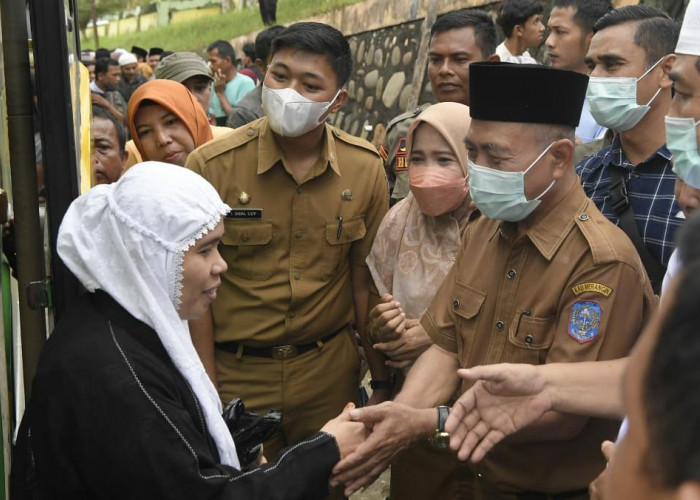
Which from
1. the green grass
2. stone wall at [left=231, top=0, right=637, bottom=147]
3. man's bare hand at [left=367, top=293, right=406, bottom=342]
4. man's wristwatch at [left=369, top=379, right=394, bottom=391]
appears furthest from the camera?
the green grass

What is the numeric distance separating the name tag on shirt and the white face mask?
342mm

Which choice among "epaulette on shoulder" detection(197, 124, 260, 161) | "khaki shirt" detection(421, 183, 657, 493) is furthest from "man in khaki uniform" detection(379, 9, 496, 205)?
"khaki shirt" detection(421, 183, 657, 493)

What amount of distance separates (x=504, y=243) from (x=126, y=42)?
26.9 meters

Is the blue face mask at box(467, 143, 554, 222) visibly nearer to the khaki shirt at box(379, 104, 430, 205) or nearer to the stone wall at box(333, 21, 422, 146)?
the khaki shirt at box(379, 104, 430, 205)

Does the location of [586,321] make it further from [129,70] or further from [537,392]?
[129,70]

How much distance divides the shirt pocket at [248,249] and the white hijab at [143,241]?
109 centimetres

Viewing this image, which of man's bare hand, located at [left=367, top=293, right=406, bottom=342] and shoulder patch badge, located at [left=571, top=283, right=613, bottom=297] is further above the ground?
shoulder patch badge, located at [left=571, top=283, right=613, bottom=297]

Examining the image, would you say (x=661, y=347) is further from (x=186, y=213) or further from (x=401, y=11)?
(x=401, y=11)

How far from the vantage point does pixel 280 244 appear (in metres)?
3.36

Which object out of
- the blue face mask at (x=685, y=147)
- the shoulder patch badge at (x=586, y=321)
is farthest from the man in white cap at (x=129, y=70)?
the shoulder patch badge at (x=586, y=321)

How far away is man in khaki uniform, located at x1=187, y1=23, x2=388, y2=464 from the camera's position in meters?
3.32

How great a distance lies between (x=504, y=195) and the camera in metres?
2.51

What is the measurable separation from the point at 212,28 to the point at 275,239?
756 inches

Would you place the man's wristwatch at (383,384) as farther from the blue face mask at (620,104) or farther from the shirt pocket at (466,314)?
the blue face mask at (620,104)
